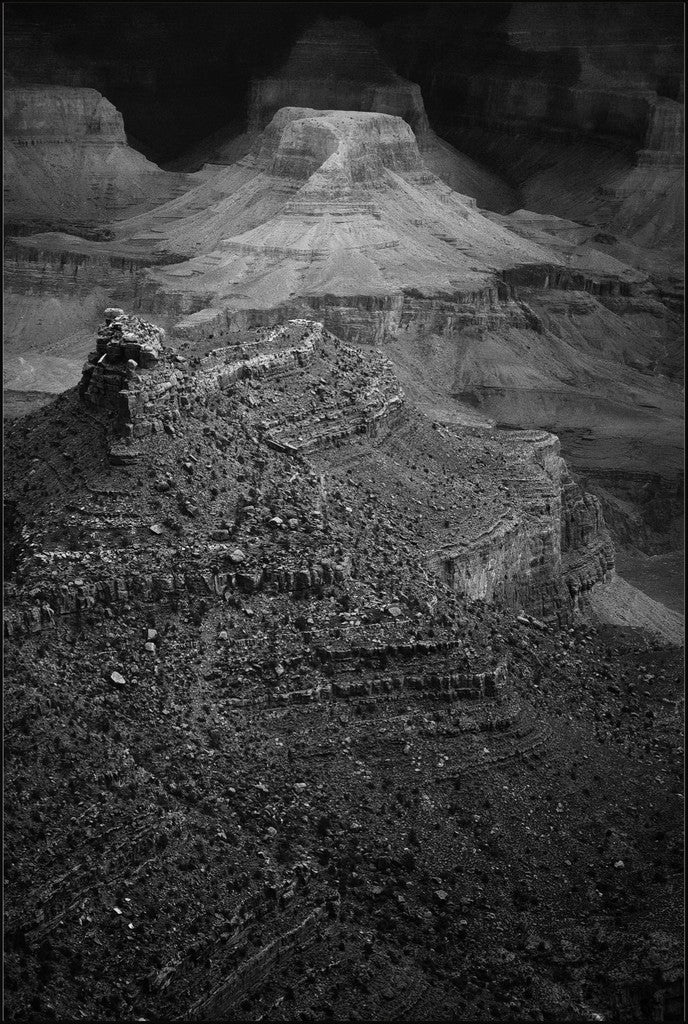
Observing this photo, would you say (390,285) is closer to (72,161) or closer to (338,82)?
(72,161)

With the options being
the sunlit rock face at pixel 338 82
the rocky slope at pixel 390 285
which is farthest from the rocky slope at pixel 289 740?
the sunlit rock face at pixel 338 82

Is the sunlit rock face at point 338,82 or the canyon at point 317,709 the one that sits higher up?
the canyon at point 317,709

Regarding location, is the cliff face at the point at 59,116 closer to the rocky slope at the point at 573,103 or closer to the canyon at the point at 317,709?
the rocky slope at the point at 573,103

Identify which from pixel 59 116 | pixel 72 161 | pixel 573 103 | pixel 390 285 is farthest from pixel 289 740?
pixel 573 103

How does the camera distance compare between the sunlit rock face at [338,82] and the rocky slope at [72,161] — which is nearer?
the rocky slope at [72,161]

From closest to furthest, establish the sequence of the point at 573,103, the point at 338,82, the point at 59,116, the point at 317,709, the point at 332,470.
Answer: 1. the point at 317,709
2. the point at 332,470
3. the point at 59,116
4. the point at 338,82
5. the point at 573,103

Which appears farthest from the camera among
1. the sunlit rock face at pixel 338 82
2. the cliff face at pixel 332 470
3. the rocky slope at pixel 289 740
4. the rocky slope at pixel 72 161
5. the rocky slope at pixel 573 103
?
the sunlit rock face at pixel 338 82

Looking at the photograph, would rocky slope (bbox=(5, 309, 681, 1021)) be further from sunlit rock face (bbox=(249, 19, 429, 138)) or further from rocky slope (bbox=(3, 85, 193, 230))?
sunlit rock face (bbox=(249, 19, 429, 138))
